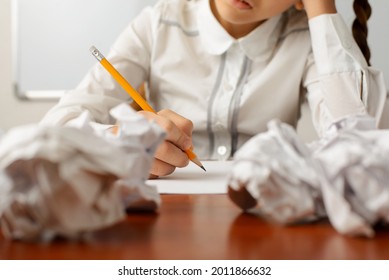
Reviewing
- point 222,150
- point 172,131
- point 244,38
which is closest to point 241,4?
point 244,38

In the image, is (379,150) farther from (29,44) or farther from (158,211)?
(29,44)

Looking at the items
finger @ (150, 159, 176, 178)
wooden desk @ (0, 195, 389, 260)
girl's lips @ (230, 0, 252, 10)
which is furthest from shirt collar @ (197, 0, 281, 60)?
wooden desk @ (0, 195, 389, 260)

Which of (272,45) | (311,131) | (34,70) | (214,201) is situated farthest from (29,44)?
(214,201)

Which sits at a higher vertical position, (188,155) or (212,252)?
(212,252)

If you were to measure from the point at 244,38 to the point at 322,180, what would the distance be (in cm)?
79

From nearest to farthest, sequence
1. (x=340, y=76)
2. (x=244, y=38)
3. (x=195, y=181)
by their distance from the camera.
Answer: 1. (x=195, y=181)
2. (x=340, y=76)
3. (x=244, y=38)

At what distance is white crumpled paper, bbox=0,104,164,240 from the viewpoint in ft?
0.95

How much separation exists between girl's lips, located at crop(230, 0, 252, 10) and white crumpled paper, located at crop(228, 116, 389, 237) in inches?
25.9

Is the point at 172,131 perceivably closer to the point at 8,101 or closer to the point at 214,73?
the point at 214,73

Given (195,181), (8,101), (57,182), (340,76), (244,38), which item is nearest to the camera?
(57,182)

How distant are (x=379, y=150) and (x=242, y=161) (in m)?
0.08

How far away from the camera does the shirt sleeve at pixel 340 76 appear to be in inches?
38.1

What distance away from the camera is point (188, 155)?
2.36 ft

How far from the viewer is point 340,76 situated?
0.98m
